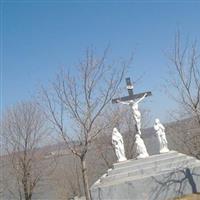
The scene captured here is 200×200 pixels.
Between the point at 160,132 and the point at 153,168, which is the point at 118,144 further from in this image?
the point at 153,168

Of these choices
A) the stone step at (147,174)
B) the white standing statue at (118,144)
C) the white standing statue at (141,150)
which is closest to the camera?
the stone step at (147,174)

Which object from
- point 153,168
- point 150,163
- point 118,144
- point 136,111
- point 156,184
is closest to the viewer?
point 156,184

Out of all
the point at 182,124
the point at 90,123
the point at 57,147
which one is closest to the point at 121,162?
the point at 90,123

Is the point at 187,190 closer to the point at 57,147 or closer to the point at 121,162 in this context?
the point at 121,162

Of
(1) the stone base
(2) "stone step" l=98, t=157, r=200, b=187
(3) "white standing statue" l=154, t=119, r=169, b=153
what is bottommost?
(1) the stone base

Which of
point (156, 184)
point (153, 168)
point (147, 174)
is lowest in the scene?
point (156, 184)

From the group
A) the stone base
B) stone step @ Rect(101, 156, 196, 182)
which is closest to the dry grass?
the stone base

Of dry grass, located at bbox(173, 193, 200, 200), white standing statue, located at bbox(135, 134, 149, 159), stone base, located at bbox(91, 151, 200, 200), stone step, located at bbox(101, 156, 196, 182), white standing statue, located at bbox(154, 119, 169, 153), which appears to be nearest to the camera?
dry grass, located at bbox(173, 193, 200, 200)

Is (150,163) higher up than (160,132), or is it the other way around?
(160,132)

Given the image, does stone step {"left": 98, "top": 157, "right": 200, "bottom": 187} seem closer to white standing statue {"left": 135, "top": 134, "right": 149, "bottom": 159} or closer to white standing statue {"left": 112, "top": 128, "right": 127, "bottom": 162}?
white standing statue {"left": 135, "top": 134, "right": 149, "bottom": 159}

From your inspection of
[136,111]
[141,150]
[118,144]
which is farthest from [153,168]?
[136,111]

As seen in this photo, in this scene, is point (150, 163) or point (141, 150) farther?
point (141, 150)

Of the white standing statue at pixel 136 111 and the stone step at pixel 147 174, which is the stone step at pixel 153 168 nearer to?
the stone step at pixel 147 174

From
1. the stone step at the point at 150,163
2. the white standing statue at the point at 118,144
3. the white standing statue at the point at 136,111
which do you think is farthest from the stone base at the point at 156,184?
the white standing statue at the point at 136,111
